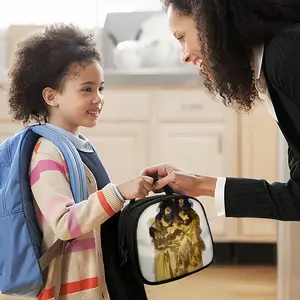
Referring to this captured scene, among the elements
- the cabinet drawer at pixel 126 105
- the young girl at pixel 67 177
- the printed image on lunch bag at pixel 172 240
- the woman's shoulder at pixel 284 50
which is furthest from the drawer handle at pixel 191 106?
the woman's shoulder at pixel 284 50

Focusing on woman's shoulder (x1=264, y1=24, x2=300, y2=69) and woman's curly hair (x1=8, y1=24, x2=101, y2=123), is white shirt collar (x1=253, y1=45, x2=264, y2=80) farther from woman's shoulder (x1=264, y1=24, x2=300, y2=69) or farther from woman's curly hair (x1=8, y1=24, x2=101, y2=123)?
woman's curly hair (x1=8, y1=24, x2=101, y2=123)

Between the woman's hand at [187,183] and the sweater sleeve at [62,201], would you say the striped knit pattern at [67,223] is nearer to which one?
the sweater sleeve at [62,201]


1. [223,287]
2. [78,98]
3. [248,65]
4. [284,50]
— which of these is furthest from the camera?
[223,287]

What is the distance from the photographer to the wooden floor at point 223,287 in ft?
8.81

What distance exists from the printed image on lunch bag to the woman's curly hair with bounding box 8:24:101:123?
382 mm

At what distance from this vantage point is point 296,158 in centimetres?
136

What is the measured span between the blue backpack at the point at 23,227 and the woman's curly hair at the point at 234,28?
0.36 metres

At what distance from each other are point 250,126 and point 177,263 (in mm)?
1790

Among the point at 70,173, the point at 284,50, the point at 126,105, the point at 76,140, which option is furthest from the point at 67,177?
the point at 126,105

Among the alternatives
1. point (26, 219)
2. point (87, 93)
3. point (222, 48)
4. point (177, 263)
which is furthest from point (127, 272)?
point (222, 48)

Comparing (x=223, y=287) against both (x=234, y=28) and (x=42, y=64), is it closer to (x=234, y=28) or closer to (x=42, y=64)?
(x=42, y=64)

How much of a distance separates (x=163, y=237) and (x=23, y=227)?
0.97ft

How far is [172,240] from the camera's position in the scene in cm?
149

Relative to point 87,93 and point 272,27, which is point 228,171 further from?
point 272,27
